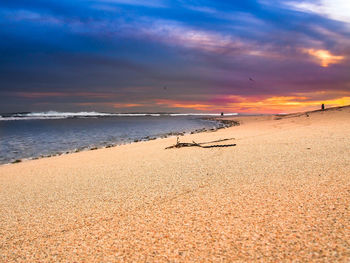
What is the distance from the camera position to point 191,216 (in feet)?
7.36

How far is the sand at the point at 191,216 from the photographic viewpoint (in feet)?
5.63

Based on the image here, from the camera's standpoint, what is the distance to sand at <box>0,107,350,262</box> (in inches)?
67.6

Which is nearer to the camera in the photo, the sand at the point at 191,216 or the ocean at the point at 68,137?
the sand at the point at 191,216

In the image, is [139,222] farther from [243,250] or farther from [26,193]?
[26,193]

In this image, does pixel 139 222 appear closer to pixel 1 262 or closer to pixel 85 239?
pixel 85 239

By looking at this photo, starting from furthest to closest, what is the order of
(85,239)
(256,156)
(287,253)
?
1. (256,156)
2. (85,239)
3. (287,253)

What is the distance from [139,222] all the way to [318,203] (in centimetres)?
153

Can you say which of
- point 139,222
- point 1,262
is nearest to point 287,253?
point 139,222

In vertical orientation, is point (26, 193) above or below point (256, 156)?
below

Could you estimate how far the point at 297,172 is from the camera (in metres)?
3.38

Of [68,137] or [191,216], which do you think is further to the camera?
[68,137]

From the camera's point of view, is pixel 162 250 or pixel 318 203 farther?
pixel 318 203

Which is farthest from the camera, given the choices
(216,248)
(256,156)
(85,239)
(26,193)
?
(256,156)

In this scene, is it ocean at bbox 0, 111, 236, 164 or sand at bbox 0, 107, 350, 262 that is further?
ocean at bbox 0, 111, 236, 164
